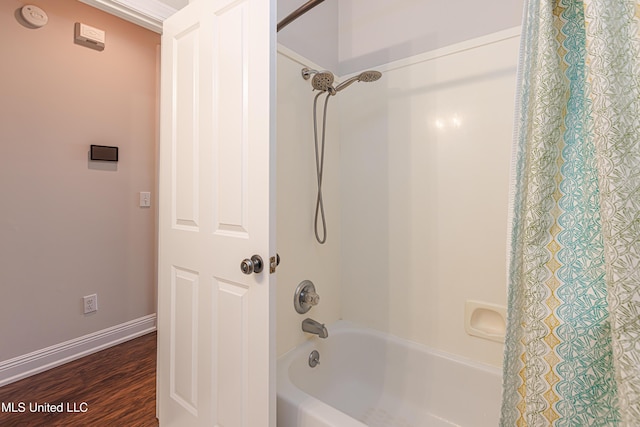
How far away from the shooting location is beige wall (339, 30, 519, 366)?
4.57 feet

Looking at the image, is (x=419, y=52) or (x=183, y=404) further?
(x=419, y=52)

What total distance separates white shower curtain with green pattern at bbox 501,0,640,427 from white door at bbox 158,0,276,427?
2.34ft

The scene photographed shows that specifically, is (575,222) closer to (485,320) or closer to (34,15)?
(485,320)

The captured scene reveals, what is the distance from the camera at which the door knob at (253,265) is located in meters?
1.01

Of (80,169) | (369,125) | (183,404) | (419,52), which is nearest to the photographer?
(183,404)

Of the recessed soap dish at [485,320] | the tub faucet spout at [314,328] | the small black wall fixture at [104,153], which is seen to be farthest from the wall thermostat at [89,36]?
the recessed soap dish at [485,320]

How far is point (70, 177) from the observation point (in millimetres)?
2113

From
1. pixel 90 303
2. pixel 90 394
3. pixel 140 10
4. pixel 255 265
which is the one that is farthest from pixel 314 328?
pixel 90 303

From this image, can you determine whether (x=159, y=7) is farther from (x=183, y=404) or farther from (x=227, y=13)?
(x=183, y=404)

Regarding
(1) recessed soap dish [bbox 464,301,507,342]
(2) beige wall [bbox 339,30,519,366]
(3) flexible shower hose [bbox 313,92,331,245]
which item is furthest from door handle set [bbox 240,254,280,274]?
(1) recessed soap dish [bbox 464,301,507,342]

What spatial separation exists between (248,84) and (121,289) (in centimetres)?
217

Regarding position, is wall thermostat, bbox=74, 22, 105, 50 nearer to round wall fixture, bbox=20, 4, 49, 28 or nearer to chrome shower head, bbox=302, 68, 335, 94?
round wall fixture, bbox=20, 4, 49, 28

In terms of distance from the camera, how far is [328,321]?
1785 mm

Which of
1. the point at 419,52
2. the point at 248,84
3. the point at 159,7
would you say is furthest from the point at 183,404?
the point at 419,52
